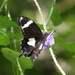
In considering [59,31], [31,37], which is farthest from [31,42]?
[59,31]

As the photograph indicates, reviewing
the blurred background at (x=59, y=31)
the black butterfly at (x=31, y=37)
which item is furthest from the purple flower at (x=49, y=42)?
the blurred background at (x=59, y=31)

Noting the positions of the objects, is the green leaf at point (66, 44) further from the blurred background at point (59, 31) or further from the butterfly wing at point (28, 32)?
the blurred background at point (59, 31)

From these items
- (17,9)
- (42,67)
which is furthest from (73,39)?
(17,9)

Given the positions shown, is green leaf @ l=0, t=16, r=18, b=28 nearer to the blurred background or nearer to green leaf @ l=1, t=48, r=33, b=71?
green leaf @ l=1, t=48, r=33, b=71

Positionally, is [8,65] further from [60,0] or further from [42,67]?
[60,0]

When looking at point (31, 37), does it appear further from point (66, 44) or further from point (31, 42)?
point (66, 44)

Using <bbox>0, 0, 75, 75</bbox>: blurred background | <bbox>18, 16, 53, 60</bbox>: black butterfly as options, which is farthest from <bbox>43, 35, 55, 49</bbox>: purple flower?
<bbox>0, 0, 75, 75</bbox>: blurred background

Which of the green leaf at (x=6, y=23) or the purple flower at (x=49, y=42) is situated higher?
the green leaf at (x=6, y=23)

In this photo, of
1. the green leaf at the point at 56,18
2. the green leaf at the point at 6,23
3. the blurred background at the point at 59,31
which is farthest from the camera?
the blurred background at the point at 59,31

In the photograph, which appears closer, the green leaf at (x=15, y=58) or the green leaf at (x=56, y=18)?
the green leaf at (x=15, y=58)


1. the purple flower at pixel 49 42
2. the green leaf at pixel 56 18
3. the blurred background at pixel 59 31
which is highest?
the green leaf at pixel 56 18
